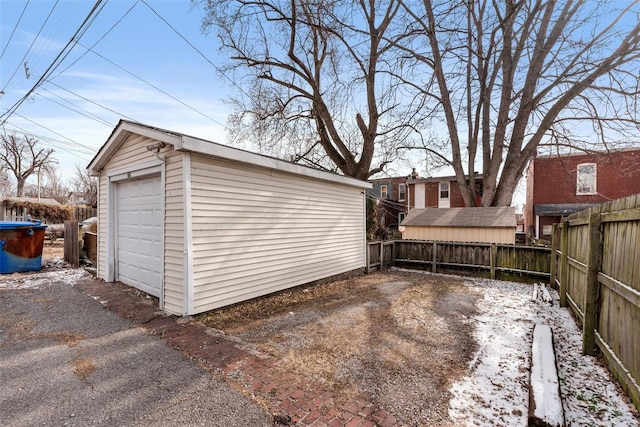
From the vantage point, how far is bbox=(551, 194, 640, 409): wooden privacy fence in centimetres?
245

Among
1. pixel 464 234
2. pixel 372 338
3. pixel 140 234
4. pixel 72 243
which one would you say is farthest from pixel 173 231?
pixel 464 234

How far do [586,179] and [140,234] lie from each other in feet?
70.6

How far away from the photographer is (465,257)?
937 cm

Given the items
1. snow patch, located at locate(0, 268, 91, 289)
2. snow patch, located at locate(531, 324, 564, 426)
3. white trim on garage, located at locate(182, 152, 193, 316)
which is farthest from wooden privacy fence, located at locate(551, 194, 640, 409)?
snow patch, located at locate(0, 268, 91, 289)

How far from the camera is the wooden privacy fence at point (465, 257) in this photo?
8227 millimetres

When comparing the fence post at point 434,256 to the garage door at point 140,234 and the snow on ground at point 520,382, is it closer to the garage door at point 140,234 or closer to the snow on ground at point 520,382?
the snow on ground at point 520,382

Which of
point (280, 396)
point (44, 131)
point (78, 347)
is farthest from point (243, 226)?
point (44, 131)

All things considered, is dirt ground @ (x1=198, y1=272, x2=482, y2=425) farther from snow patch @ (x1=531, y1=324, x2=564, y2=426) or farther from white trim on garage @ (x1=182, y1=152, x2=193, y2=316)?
snow patch @ (x1=531, y1=324, x2=564, y2=426)

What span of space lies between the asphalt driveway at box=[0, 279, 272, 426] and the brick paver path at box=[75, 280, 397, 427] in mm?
125

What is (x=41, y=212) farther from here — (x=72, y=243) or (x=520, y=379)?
(x=520, y=379)

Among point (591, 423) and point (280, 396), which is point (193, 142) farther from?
point (591, 423)

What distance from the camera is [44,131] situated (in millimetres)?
19828

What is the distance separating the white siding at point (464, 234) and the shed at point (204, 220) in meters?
5.82

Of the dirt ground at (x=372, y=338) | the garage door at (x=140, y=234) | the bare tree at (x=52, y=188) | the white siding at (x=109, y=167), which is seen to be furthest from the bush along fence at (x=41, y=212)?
the bare tree at (x=52, y=188)
